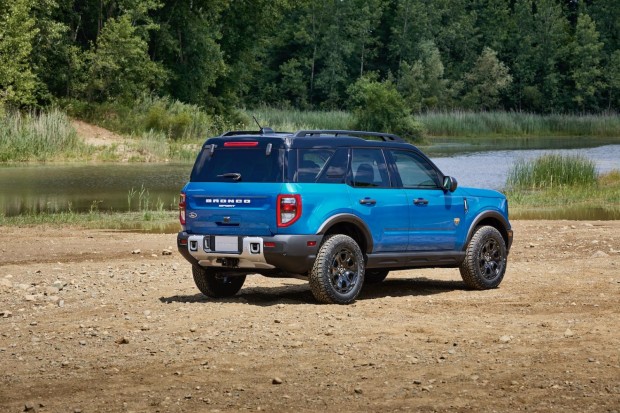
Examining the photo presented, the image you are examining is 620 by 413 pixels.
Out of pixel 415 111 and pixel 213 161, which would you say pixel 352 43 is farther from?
pixel 213 161

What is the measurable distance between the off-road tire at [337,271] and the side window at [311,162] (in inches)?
26.9

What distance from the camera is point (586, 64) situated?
116 metres

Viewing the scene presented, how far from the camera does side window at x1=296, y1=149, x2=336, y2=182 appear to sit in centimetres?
1310

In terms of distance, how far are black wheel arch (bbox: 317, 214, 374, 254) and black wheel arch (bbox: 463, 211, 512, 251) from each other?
1606mm

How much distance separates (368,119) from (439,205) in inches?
2631

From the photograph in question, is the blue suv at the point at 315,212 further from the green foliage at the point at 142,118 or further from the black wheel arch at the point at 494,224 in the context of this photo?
the green foliage at the point at 142,118

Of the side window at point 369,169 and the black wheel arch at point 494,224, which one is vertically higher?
the side window at point 369,169

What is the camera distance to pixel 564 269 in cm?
1697

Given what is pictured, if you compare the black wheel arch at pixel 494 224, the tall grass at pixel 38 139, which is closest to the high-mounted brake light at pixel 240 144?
the black wheel arch at pixel 494 224

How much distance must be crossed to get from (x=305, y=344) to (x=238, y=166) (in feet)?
9.56

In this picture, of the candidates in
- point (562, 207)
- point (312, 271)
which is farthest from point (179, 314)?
point (562, 207)

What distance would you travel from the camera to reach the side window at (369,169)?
13727mm

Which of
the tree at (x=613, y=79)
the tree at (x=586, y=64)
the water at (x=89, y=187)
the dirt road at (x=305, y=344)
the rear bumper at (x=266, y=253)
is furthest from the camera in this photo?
the tree at (x=586, y=64)

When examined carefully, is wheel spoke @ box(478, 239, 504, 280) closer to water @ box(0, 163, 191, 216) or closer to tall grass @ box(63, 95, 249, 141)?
water @ box(0, 163, 191, 216)
